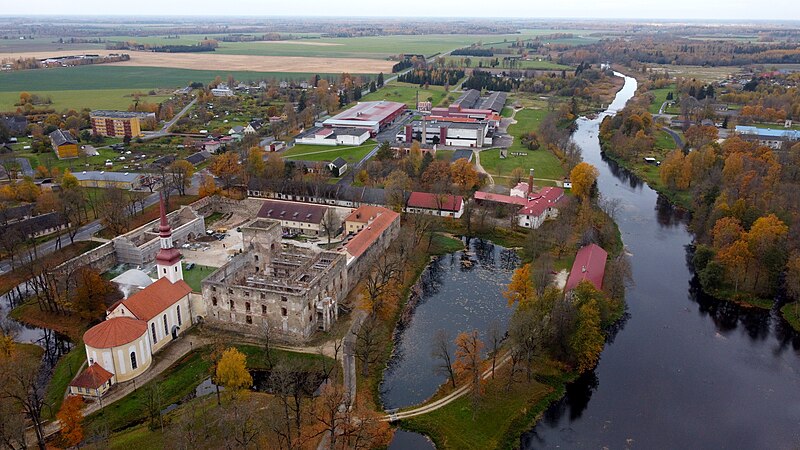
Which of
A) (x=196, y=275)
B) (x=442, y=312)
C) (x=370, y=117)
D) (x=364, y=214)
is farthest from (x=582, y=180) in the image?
(x=370, y=117)

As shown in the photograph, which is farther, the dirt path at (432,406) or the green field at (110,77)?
the green field at (110,77)

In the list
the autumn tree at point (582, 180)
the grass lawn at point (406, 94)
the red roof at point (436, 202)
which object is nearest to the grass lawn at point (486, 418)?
the red roof at point (436, 202)

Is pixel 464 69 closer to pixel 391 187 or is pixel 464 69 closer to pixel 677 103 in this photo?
pixel 677 103

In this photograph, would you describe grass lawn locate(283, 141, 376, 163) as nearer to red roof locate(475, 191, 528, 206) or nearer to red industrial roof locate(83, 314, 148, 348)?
red roof locate(475, 191, 528, 206)

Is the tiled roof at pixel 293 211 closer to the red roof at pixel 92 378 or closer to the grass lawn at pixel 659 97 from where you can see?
the red roof at pixel 92 378

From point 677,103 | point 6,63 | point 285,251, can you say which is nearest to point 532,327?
point 285,251

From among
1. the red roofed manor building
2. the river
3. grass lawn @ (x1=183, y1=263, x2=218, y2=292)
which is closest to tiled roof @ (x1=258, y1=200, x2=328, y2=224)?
grass lawn @ (x1=183, y1=263, x2=218, y2=292)

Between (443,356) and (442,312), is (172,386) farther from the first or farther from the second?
(442,312)

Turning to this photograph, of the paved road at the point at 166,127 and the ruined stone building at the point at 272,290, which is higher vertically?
the paved road at the point at 166,127
